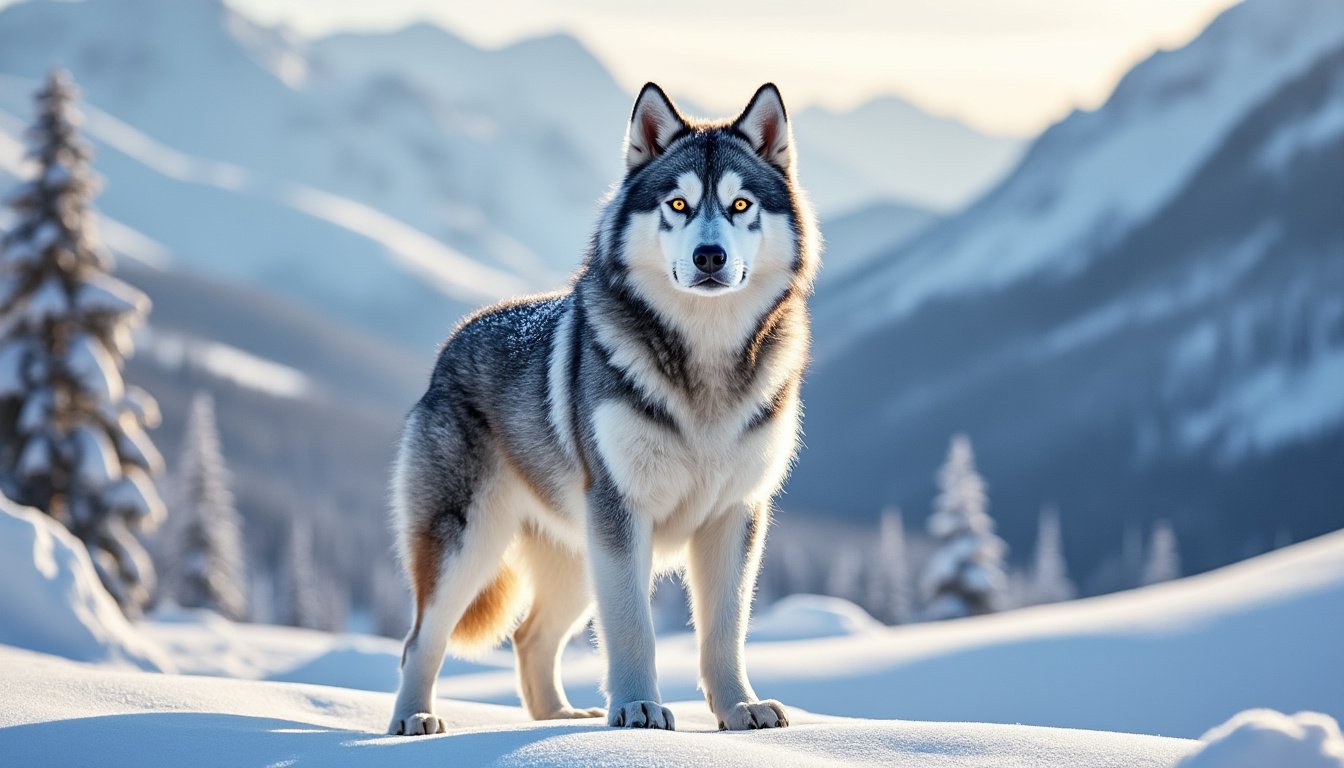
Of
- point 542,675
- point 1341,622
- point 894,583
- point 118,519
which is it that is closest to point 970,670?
point 1341,622

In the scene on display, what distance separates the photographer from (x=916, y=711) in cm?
987

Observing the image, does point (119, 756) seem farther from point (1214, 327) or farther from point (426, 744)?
point (1214, 327)

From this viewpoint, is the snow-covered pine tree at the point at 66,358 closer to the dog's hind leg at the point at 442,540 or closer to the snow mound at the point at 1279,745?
the dog's hind leg at the point at 442,540

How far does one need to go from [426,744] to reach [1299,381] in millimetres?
178129

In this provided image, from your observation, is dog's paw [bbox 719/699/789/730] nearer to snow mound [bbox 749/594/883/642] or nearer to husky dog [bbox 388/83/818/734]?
husky dog [bbox 388/83/818/734]

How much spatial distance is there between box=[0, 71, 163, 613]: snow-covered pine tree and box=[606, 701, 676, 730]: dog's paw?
14277mm

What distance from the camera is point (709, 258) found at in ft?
18.4

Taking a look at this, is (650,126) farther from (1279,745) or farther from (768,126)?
(1279,745)

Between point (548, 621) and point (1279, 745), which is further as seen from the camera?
point (548, 621)

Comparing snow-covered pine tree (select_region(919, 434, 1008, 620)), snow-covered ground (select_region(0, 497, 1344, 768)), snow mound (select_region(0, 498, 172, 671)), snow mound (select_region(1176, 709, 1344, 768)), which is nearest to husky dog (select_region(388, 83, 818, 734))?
snow-covered ground (select_region(0, 497, 1344, 768))

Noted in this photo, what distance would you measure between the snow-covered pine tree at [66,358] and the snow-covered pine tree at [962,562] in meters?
15.8

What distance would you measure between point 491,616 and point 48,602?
437 cm

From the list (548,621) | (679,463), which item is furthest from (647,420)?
(548,621)

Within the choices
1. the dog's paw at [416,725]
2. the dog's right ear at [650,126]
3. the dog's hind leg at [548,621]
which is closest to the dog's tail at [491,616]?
the dog's hind leg at [548,621]
